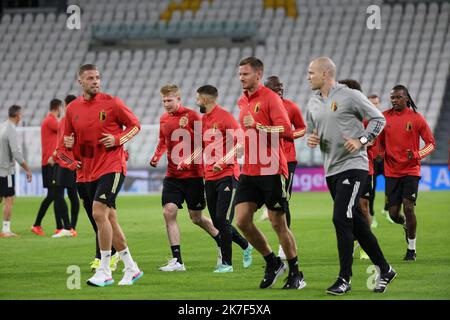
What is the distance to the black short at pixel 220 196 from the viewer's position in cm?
1175

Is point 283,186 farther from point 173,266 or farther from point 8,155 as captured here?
point 8,155

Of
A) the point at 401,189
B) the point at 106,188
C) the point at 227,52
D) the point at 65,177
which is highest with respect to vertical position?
the point at 227,52

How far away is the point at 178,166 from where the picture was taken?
→ 11992 mm

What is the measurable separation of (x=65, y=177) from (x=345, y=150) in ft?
→ 30.1

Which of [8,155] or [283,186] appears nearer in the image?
[283,186]

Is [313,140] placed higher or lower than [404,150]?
higher

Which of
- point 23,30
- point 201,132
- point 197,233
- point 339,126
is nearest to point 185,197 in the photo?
point 201,132

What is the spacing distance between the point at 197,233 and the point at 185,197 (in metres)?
5.19

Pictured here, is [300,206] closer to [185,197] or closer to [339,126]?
[185,197]

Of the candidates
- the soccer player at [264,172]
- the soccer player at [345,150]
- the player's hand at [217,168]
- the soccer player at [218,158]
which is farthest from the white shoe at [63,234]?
the soccer player at [345,150]

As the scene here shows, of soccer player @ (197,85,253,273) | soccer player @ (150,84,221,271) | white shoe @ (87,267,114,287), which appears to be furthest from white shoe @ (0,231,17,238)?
white shoe @ (87,267,114,287)

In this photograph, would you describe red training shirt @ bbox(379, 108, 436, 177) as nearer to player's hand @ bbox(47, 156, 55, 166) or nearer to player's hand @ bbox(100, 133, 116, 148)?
player's hand @ bbox(100, 133, 116, 148)

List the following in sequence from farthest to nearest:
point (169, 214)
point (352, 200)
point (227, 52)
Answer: point (227, 52), point (169, 214), point (352, 200)

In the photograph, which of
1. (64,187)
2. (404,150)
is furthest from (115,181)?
(64,187)
